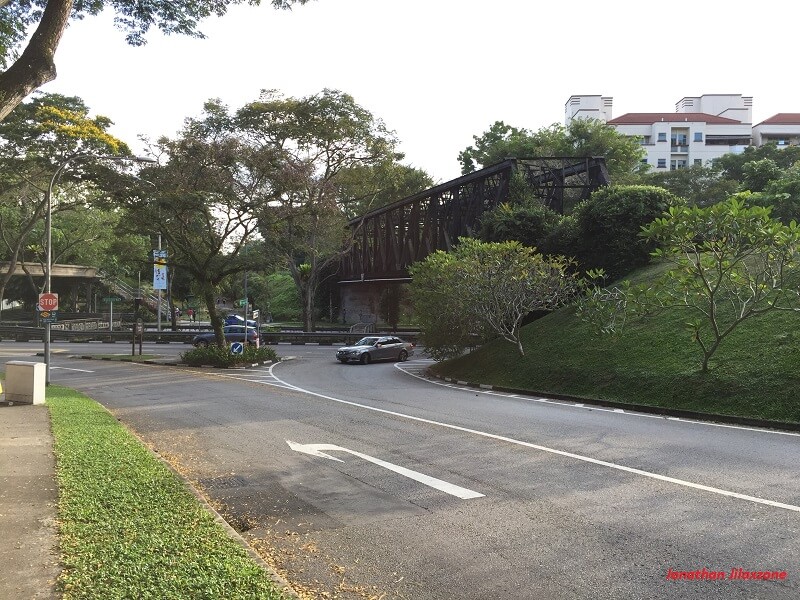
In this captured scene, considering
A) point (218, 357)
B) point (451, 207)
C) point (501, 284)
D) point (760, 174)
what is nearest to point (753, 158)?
point (760, 174)

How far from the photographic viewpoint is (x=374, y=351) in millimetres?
33188

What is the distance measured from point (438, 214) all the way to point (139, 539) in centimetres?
4127

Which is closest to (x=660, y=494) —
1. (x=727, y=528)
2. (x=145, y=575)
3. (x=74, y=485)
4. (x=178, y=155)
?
(x=727, y=528)

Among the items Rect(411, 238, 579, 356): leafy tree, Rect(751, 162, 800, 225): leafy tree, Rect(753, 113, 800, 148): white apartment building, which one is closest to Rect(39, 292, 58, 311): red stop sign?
Rect(411, 238, 579, 356): leafy tree

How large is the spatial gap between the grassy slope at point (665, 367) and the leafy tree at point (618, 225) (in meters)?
4.97

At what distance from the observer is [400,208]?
51.0m

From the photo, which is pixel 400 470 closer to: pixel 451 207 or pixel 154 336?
pixel 451 207

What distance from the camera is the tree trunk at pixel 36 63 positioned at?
768 centimetres

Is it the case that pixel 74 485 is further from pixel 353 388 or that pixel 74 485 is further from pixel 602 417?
pixel 353 388

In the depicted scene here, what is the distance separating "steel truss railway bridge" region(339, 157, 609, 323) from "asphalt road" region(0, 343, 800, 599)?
24617 mm

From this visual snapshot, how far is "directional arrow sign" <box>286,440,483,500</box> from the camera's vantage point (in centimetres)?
730

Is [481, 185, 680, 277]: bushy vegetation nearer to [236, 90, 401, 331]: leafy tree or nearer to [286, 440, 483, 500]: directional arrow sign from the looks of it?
[236, 90, 401, 331]: leafy tree

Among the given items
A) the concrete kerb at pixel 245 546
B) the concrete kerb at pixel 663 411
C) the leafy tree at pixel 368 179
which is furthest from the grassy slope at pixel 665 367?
the leafy tree at pixel 368 179

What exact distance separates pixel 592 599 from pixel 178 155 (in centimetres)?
2568
